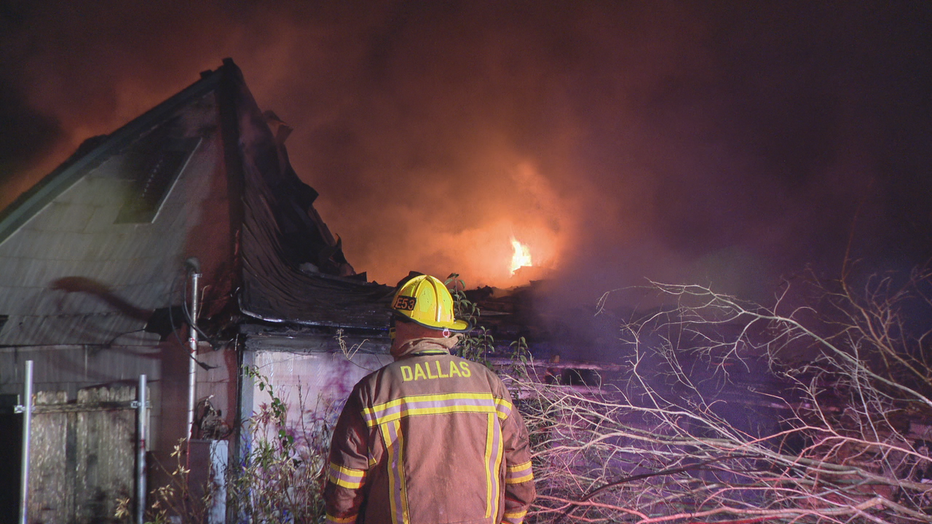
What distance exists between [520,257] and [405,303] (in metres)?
10.5

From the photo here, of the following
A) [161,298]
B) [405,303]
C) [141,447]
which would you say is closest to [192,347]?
[161,298]

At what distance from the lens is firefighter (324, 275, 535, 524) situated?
2.30 metres

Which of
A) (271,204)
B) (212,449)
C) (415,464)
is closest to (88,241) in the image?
(271,204)

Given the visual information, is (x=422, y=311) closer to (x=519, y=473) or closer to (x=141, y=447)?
(x=519, y=473)

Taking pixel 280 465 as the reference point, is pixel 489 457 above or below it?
above

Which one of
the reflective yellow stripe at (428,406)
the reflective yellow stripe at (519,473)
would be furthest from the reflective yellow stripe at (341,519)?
the reflective yellow stripe at (519,473)

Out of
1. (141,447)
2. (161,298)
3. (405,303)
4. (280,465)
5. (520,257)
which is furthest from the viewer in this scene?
(520,257)

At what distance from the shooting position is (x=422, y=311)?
267cm

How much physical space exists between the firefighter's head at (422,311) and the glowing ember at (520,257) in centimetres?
1010

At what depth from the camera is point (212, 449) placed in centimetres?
525

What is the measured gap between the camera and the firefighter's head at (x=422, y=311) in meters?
2.66

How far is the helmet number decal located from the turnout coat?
30 cm

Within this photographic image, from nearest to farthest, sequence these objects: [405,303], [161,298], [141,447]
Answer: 1. [405,303]
2. [141,447]
3. [161,298]

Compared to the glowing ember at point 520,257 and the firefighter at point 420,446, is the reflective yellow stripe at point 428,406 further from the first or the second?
the glowing ember at point 520,257
